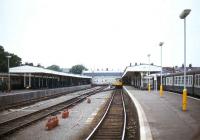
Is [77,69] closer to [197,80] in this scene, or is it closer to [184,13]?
[197,80]

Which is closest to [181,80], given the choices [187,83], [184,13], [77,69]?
[187,83]

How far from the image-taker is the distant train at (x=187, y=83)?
2673cm

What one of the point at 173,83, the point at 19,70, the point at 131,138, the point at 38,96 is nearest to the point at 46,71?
the point at 19,70

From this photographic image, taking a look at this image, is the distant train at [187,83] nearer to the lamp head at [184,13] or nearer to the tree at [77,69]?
the lamp head at [184,13]

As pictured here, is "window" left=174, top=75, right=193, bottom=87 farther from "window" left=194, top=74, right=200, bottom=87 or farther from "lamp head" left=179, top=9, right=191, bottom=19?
"lamp head" left=179, top=9, right=191, bottom=19

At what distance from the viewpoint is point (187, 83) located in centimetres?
3077

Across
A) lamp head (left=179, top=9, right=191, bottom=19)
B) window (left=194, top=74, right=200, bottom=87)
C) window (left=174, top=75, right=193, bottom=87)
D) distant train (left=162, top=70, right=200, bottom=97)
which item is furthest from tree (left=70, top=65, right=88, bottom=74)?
lamp head (left=179, top=9, right=191, bottom=19)

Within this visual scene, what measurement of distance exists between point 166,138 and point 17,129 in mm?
7255

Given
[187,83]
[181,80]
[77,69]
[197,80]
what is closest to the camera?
[197,80]

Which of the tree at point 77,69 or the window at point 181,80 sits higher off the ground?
the tree at point 77,69

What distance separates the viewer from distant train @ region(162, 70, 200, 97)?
26.7m

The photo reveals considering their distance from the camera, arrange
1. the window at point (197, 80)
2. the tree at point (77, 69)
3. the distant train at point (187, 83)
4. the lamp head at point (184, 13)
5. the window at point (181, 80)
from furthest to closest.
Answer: the tree at point (77, 69) → the window at point (181, 80) → the distant train at point (187, 83) → the window at point (197, 80) → the lamp head at point (184, 13)

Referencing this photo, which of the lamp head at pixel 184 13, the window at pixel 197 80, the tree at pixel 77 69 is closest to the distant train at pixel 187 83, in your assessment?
the window at pixel 197 80

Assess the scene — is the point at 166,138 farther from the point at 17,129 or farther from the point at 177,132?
the point at 17,129
